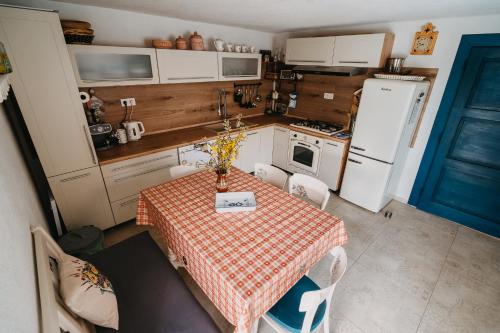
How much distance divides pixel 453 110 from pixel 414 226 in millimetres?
1407

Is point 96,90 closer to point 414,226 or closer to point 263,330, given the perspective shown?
point 263,330

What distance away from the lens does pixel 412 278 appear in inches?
83.1

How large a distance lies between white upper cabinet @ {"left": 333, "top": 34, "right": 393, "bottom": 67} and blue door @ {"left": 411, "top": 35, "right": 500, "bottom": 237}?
0.73 meters

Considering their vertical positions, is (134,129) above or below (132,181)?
above

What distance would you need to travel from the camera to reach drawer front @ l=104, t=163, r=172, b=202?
7.85 ft

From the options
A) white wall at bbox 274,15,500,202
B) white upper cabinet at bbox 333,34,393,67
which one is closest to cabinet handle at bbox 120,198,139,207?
white upper cabinet at bbox 333,34,393,67

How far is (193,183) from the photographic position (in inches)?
79.0

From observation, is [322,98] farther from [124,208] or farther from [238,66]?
[124,208]

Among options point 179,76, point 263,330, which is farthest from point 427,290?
Result: point 179,76

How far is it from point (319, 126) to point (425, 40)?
4.99 ft

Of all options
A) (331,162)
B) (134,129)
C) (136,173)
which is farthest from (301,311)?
(134,129)

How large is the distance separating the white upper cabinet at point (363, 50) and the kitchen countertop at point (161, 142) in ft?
3.20

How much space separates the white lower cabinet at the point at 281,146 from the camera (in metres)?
3.78

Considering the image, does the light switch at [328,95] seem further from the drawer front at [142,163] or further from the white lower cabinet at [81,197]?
the white lower cabinet at [81,197]
